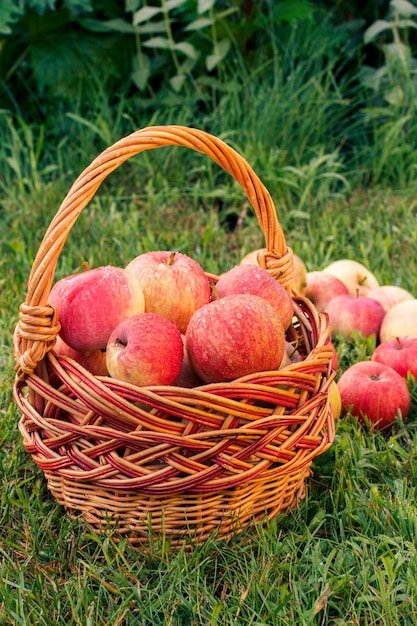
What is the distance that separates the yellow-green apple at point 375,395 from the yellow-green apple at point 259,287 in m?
0.40

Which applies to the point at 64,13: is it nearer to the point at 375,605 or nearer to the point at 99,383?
the point at 99,383

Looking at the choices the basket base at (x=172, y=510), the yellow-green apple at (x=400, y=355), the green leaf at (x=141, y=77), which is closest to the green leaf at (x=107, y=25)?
the green leaf at (x=141, y=77)

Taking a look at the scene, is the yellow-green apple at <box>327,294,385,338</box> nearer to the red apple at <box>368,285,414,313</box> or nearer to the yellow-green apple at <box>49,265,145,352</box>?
the red apple at <box>368,285,414,313</box>

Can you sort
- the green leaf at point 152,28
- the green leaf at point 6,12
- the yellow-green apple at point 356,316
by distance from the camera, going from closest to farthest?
the yellow-green apple at point 356,316 < the green leaf at point 6,12 < the green leaf at point 152,28

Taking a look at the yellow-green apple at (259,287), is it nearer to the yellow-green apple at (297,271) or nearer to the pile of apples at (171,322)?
the pile of apples at (171,322)

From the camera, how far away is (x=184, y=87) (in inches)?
160

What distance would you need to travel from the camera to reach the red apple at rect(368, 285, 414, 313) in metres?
2.66

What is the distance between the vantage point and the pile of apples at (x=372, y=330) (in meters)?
2.12

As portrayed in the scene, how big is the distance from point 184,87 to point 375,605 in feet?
10.3

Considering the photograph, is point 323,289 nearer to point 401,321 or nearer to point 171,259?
point 401,321

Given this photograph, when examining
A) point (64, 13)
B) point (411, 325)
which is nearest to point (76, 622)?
point (411, 325)

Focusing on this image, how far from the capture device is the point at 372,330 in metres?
2.58

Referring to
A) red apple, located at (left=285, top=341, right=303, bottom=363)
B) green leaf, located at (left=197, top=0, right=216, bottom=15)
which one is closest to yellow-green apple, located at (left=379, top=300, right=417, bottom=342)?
red apple, located at (left=285, top=341, right=303, bottom=363)

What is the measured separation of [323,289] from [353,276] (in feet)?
0.56
